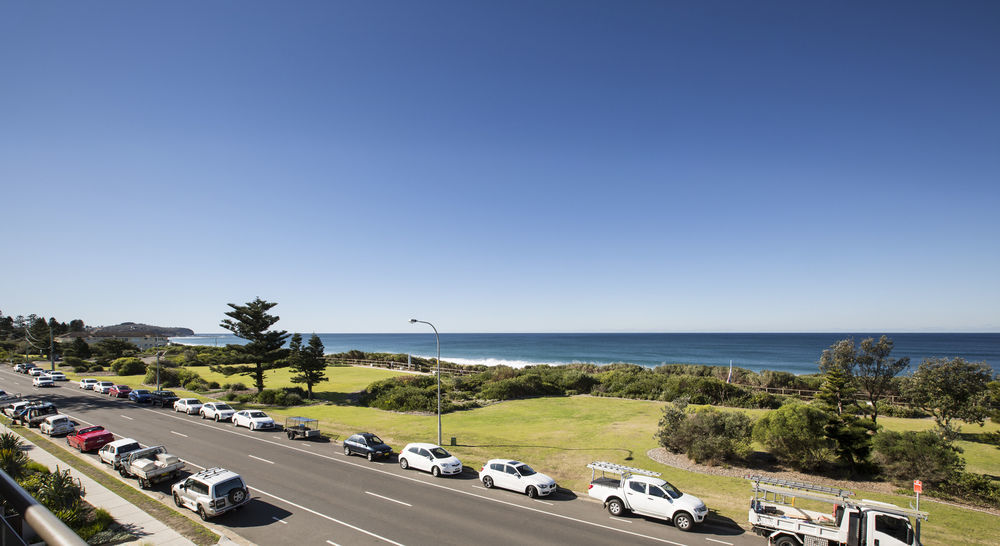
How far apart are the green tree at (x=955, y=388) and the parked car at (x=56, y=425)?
195 feet

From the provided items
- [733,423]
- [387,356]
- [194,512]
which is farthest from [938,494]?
[387,356]

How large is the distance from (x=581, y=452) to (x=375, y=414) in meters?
22.1

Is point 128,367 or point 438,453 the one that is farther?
point 128,367

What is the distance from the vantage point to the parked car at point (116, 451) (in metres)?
24.2

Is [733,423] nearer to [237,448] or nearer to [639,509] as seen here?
[639,509]

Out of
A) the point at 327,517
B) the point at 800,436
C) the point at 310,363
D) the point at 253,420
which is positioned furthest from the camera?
the point at 310,363

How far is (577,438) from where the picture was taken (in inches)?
1342

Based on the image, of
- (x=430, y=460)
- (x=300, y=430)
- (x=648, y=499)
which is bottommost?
(x=300, y=430)

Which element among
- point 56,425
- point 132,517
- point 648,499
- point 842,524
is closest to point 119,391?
point 56,425

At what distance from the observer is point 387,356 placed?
101 metres

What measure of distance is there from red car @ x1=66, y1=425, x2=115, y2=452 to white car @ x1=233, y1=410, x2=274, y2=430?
8833mm

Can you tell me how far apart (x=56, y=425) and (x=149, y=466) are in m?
17.6

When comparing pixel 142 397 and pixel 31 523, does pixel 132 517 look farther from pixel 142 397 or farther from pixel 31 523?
pixel 142 397

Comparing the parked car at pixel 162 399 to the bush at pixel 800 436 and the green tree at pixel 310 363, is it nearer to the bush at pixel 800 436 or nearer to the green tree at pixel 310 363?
the green tree at pixel 310 363
